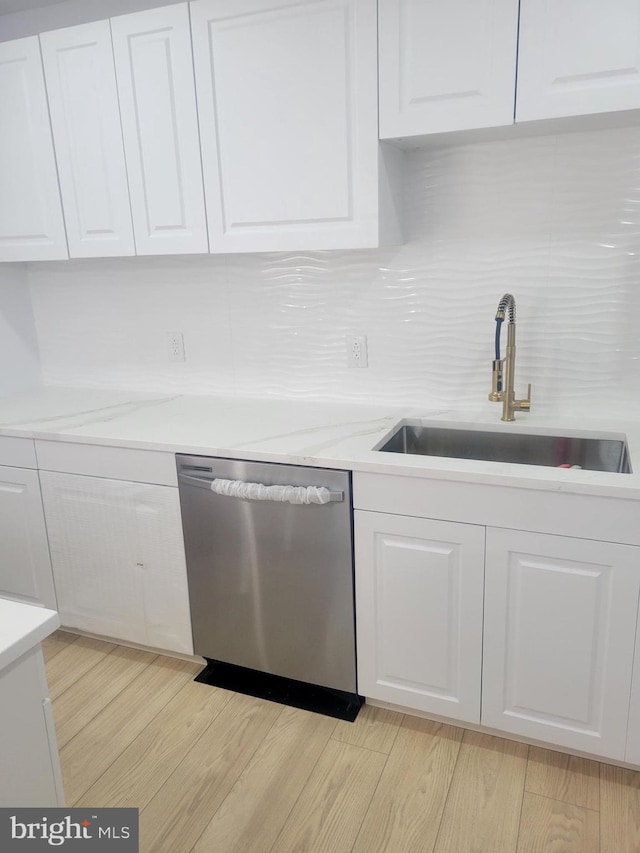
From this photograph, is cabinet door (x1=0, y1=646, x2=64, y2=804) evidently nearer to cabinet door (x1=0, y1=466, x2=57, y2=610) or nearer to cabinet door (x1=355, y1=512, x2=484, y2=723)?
cabinet door (x1=355, y1=512, x2=484, y2=723)

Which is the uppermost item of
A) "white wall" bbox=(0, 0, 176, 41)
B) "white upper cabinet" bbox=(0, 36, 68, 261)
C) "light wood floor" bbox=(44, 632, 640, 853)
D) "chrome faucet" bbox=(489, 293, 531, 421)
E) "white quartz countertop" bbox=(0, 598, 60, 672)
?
"white wall" bbox=(0, 0, 176, 41)

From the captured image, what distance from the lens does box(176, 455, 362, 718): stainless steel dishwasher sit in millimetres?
1882

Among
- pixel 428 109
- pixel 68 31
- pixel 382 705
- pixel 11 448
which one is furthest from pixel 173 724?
pixel 68 31

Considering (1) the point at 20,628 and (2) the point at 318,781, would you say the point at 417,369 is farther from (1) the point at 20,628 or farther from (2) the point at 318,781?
(1) the point at 20,628

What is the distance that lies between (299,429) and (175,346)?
838 mm

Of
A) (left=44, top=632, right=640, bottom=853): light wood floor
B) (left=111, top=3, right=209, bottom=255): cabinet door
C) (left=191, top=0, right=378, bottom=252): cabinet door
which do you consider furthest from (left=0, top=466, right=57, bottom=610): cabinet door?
(left=191, top=0, right=378, bottom=252): cabinet door

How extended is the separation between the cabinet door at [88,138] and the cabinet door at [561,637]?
66.1 inches

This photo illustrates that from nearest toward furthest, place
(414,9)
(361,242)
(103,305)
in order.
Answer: (414,9) < (361,242) < (103,305)

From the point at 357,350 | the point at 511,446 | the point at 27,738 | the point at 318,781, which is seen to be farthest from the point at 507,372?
the point at 27,738

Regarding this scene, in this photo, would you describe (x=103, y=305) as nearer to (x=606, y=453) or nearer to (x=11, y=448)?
(x=11, y=448)

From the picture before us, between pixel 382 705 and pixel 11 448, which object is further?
pixel 11 448

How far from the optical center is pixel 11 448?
232 centimetres

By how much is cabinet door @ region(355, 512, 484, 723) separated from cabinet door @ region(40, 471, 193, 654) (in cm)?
67

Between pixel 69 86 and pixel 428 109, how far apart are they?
1.28 meters
